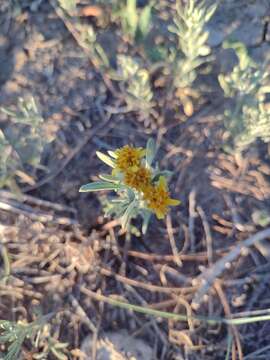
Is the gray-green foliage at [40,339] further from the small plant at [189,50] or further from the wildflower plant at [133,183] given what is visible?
the small plant at [189,50]

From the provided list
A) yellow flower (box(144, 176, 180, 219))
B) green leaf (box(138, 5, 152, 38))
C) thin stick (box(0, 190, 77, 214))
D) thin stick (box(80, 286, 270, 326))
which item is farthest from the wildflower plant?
green leaf (box(138, 5, 152, 38))

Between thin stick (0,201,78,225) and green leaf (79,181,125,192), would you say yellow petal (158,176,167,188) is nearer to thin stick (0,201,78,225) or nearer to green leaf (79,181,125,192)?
green leaf (79,181,125,192)

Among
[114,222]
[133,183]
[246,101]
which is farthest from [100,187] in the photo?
[246,101]

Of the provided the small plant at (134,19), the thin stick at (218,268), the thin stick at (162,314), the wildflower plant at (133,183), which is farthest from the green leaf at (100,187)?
the small plant at (134,19)

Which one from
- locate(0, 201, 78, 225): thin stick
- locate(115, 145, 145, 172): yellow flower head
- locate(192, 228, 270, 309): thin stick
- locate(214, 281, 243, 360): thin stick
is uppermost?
locate(0, 201, 78, 225): thin stick

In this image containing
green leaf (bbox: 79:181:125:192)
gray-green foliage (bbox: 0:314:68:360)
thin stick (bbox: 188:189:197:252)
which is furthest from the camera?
thin stick (bbox: 188:189:197:252)

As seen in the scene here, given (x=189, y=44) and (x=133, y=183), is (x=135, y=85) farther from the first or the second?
(x=133, y=183)

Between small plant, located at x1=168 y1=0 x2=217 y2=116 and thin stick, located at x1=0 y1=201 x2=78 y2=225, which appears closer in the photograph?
small plant, located at x1=168 y1=0 x2=217 y2=116
